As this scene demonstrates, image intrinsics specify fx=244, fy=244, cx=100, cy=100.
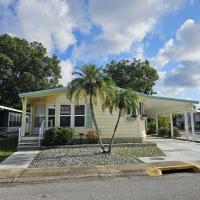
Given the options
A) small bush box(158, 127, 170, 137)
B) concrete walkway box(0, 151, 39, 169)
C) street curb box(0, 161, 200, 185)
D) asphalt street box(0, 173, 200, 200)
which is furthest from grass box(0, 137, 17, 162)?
small bush box(158, 127, 170, 137)

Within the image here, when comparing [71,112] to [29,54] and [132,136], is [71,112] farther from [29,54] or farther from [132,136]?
[29,54]

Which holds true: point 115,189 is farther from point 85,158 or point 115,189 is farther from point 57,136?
point 57,136

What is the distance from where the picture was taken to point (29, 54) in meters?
32.5

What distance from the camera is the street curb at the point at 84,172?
795 cm

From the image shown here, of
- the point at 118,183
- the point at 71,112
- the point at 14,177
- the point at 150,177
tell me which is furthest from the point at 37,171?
the point at 71,112

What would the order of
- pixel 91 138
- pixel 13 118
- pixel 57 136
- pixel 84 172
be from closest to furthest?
pixel 84 172, pixel 57 136, pixel 91 138, pixel 13 118

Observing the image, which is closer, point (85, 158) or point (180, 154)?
point (85, 158)

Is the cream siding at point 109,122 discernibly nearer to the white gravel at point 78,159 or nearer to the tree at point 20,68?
the white gravel at point 78,159

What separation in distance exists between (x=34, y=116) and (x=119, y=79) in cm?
2213

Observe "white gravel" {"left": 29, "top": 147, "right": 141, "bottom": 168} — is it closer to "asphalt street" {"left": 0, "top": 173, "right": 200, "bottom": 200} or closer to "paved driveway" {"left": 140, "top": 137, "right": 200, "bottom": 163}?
"paved driveway" {"left": 140, "top": 137, "right": 200, "bottom": 163}

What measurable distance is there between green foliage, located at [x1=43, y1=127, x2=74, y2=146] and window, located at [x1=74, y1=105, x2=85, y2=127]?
4.50 ft

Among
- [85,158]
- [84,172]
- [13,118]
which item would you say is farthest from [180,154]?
[13,118]

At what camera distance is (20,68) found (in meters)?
31.7

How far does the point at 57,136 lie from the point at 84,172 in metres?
6.47
